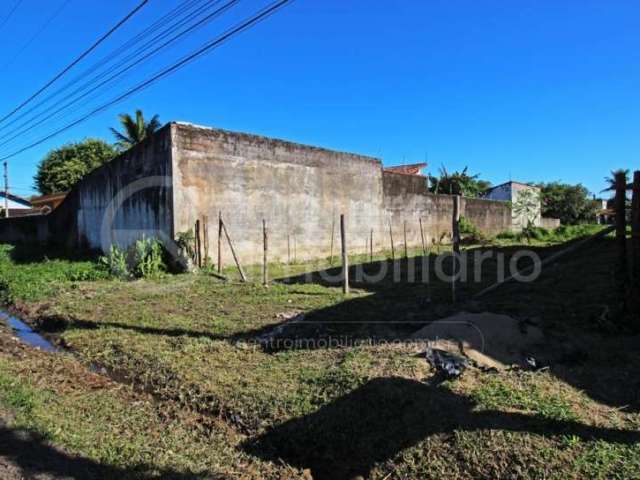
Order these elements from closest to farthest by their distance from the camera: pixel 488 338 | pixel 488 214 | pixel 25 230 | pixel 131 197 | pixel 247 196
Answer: pixel 488 338, pixel 247 196, pixel 131 197, pixel 25 230, pixel 488 214

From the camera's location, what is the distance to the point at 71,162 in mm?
31328

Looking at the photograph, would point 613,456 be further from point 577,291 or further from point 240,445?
point 577,291

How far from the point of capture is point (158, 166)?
1135 cm

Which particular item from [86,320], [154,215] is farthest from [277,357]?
[154,215]

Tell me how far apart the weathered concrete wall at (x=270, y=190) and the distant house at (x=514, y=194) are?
14.4m

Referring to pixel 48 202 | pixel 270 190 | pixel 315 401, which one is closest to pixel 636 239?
pixel 315 401

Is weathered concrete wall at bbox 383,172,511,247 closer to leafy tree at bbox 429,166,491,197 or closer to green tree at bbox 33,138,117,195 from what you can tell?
leafy tree at bbox 429,166,491,197

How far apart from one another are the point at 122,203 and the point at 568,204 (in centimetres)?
3065

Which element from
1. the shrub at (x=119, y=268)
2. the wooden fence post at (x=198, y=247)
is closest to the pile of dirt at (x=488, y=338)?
the wooden fence post at (x=198, y=247)

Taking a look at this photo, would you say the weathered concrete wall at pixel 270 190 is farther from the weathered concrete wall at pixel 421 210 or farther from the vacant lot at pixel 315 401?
the vacant lot at pixel 315 401

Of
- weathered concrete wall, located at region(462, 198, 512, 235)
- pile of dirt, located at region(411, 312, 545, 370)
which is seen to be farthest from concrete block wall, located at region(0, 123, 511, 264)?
pile of dirt, located at region(411, 312, 545, 370)

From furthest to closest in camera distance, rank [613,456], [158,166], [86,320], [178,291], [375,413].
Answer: [158,166] < [178,291] < [86,320] < [375,413] < [613,456]

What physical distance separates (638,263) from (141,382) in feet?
18.1

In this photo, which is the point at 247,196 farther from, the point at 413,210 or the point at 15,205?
the point at 15,205
